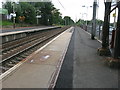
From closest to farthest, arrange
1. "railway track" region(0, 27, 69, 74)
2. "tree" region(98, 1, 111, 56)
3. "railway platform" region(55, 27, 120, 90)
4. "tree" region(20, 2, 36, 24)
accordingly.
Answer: "railway platform" region(55, 27, 120, 90)
"railway track" region(0, 27, 69, 74)
"tree" region(98, 1, 111, 56)
"tree" region(20, 2, 36, 24)

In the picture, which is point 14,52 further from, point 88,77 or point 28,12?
point 28,12

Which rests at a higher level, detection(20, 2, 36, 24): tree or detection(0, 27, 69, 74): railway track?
detection(20, 2, 36, 24): tree

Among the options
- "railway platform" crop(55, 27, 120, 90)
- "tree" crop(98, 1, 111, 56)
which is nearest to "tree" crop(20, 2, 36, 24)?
"tree" crop(98, 1, 111, 56)

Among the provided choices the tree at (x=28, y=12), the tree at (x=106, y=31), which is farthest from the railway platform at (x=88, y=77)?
A: the tree at (x=28, y=12)

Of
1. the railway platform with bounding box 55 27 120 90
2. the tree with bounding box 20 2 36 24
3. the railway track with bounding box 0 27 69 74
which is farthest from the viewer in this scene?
the tree with bounding box 20 2 36 24

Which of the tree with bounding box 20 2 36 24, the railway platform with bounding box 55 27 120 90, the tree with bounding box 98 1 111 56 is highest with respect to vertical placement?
the tree with bounding box 20 2 36 24

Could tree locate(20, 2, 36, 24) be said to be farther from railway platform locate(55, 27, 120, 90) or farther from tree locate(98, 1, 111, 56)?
railway platform locate(55, 27, 120, 90)

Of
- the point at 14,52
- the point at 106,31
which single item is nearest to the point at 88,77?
the point at 106,31

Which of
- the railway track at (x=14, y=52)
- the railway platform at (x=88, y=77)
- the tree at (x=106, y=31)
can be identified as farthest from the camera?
the tree at (x=106, y=31)

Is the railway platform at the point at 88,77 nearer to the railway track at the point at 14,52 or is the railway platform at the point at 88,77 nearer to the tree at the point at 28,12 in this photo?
the railway track at the point at 14,52

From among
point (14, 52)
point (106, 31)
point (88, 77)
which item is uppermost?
point (106, 31)

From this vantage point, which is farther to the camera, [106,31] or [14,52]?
[14,52]

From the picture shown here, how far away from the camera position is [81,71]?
6582mm

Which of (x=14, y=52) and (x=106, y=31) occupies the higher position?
(x=106, y=31)
